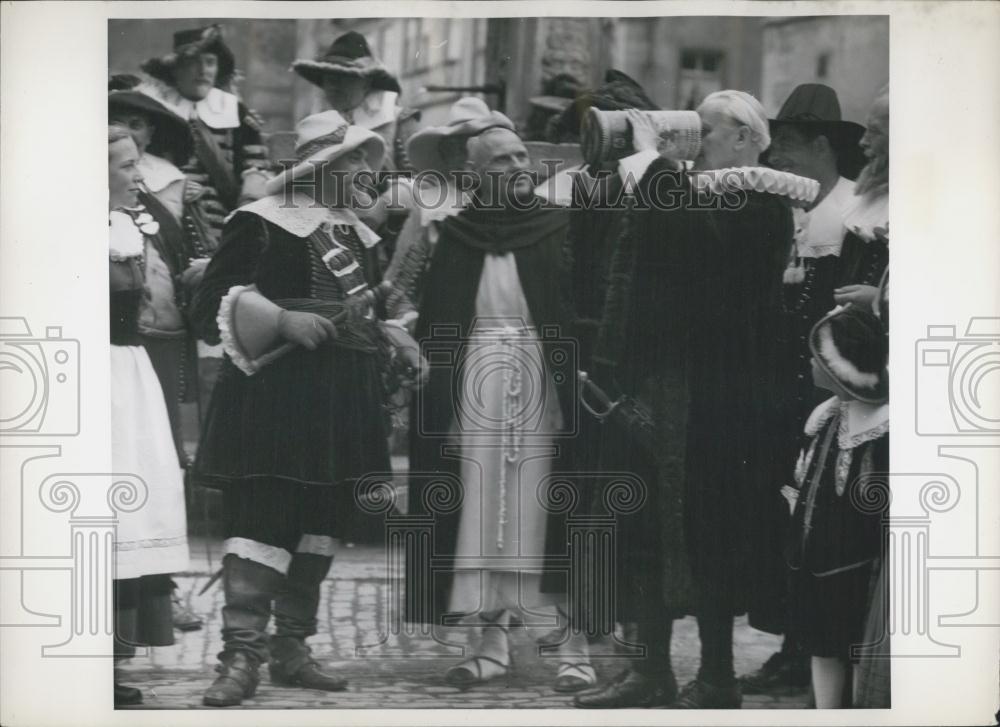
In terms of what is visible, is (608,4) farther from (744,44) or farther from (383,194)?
(383,194)

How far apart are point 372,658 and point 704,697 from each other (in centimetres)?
Answer: 150

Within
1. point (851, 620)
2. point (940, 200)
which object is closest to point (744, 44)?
point (940, 200)

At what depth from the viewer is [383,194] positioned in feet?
20.0

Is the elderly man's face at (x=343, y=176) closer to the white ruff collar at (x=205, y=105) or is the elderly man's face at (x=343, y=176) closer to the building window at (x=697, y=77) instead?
the white ruff collar at (x=205, y=105)

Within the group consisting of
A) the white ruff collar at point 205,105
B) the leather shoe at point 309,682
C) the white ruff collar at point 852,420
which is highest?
the white ruff collar at point 205,105

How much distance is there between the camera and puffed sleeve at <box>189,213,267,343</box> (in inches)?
240

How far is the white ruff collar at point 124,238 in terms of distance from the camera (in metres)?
6.12

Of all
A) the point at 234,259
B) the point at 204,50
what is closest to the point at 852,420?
the point at 234,259

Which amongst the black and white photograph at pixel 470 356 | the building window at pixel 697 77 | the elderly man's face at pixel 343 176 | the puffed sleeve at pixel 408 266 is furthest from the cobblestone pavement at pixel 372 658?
the building window at pixel 697 77

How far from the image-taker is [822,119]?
20.1 ft

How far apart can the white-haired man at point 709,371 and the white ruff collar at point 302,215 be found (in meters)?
1.20

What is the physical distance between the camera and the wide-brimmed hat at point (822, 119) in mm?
6109

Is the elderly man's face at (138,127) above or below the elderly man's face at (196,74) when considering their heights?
below

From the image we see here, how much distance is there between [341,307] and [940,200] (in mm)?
2748
